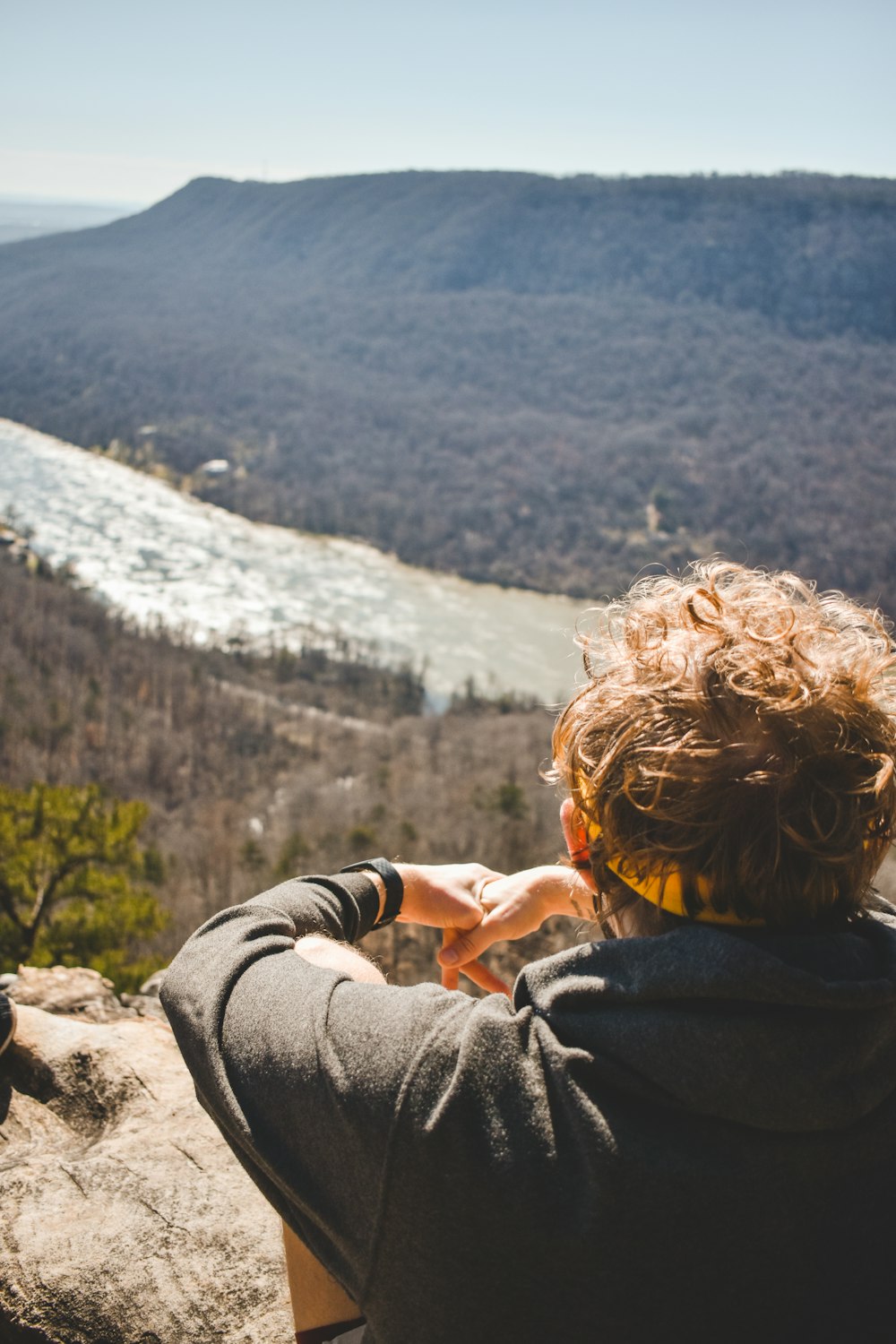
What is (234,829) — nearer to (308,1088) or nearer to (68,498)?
(308,1088)

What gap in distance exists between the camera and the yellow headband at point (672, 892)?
54.9 inches

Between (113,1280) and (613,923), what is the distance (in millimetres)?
1899

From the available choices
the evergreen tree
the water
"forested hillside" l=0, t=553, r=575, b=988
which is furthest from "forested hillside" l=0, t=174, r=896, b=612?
the evergreen tree

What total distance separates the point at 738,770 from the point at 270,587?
102 meters

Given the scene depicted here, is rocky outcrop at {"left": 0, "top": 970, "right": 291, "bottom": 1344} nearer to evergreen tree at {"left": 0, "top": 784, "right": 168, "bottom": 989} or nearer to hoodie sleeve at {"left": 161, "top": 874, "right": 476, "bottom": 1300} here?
hoodie sleeve at {"left": 161, "top": 874, "right": 476, "bottom": 1300}

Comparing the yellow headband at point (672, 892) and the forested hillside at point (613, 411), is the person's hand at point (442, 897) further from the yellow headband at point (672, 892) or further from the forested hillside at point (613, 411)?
the forested hillside at point (613, 411)

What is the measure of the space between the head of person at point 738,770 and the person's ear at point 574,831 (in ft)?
0.11

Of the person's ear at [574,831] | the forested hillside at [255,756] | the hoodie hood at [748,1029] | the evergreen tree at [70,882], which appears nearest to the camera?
the hoodie hood at [748,1029]

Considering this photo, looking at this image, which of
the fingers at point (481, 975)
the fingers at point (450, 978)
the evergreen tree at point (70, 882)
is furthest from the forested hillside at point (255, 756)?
the fingers at point (481, 975)

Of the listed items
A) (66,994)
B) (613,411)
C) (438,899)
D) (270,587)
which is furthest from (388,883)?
(613,411)

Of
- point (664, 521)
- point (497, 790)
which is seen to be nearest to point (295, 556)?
point (664, 521)

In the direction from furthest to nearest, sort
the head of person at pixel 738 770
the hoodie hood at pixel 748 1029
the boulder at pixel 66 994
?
the boulder at pixel 66 994 → the head of person at pixel 738 770 → the hoodie hood at pixel 748 1029

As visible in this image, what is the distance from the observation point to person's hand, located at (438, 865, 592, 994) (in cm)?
237

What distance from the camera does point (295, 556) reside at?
11400cm
